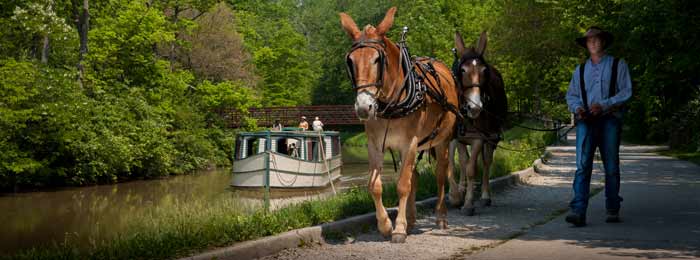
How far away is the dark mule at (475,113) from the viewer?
10.5 meters

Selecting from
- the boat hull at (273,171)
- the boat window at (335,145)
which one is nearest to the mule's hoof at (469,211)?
the boat hull at (273,171)

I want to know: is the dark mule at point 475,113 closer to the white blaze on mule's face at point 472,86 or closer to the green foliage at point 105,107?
the white blaze on mule's face at point 472,86

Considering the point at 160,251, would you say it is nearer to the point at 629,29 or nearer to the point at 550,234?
the point at 550,234

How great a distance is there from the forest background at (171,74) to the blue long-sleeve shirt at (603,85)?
1129mm

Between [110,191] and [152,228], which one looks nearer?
[152,228]

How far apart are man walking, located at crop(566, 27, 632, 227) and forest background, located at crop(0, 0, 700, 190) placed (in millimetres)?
1210

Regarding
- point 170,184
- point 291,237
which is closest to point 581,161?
point 291,237

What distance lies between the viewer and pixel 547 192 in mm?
15227

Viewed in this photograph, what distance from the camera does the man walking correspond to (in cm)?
962

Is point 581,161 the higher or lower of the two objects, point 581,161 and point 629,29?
the lower

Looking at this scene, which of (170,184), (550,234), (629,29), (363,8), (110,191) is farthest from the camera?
(363,8)

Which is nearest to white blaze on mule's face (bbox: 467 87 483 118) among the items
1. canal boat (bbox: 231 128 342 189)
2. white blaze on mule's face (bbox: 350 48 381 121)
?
white blaze on mule's face (bbox: 350 48 381 121)

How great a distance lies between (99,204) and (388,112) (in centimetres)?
1857

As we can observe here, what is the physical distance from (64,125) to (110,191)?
3133 millimetres
